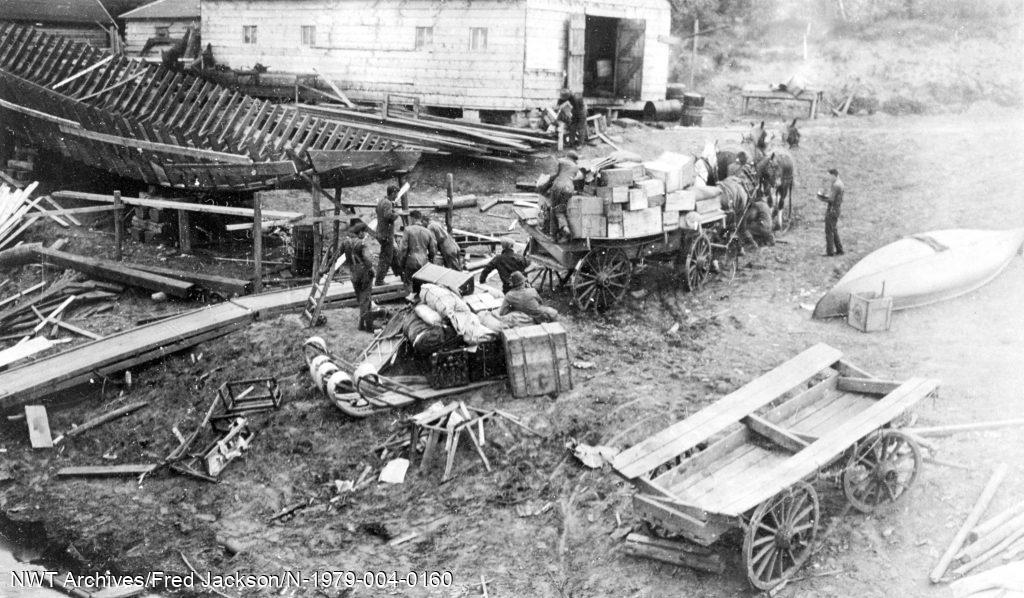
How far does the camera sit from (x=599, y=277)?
13969 millimetres

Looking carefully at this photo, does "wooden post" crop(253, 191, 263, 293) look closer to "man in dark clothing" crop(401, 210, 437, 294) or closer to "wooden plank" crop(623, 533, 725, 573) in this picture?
"man in dark clothing" crop(401, 210, 437, 294)

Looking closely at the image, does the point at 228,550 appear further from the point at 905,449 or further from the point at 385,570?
the point at 905,449

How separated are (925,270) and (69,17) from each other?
34361mm

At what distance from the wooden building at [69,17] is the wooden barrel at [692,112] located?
22831 mm

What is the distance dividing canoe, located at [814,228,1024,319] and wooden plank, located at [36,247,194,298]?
→ 1105 cm

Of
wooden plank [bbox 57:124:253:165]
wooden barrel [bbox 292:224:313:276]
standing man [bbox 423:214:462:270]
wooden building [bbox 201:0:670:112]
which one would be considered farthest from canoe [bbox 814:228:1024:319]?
wooden building [bbox 201:0:670:112]

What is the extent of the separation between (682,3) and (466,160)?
1759cm

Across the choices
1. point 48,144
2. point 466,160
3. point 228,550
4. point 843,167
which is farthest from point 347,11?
point 228,550

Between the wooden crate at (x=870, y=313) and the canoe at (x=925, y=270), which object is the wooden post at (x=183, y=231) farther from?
the wooden crate at (x=870, y=313)

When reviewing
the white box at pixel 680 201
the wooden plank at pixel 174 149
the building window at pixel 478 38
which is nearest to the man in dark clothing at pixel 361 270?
the wooden plank at pixel 174 149

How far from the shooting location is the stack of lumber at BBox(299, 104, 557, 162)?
22.0 m

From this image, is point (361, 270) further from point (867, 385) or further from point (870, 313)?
point (870, 313)

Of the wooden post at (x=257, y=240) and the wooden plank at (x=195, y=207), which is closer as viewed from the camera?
the wooden post at (x=257, y=240)

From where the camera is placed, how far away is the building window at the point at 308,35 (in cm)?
2758
